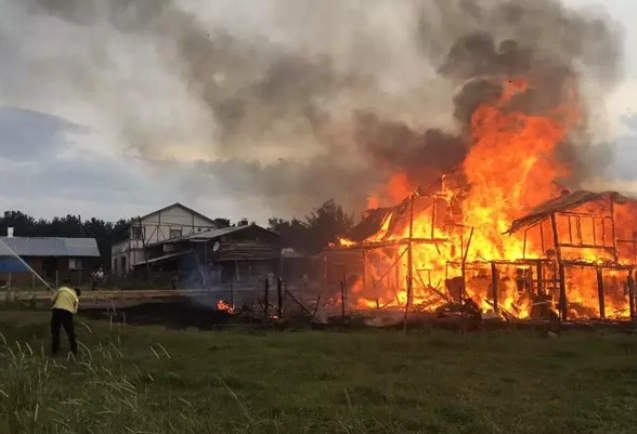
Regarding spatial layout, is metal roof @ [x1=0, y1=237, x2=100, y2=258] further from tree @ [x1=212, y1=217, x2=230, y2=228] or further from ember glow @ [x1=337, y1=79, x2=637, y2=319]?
ember glow @ [x1=337, y1=79, x2=637, y2=319]

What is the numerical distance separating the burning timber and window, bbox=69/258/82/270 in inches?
1653

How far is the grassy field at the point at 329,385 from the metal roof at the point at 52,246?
45238 mm

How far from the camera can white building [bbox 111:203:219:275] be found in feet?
213

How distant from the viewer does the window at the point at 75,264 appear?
204 ft

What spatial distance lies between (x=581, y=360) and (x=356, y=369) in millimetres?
5283

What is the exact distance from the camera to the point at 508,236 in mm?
26078

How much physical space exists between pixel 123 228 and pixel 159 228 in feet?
103

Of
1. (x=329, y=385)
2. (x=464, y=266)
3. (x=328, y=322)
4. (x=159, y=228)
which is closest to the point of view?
(x=329, y=385)

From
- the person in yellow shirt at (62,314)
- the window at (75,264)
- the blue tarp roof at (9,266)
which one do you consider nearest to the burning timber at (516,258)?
the person in yellow shirt at (62,314)

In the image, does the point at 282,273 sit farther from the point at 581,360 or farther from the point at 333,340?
the point at 581,360

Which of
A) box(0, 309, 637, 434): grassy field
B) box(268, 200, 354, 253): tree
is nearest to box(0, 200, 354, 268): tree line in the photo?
box(268, 200, 354, 253): tree

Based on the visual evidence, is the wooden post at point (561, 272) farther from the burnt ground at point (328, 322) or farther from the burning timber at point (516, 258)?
the burnt ground at point (328, 322)

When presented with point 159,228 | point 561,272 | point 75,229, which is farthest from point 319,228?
point 75,229

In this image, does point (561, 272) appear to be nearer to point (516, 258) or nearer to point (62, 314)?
point (516, 258)
